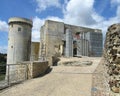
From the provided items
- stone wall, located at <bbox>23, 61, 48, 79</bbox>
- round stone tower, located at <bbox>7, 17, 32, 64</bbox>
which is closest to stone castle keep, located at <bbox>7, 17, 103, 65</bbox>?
Result: round stone tower, located at <bbox>7, 17, 32, 64</bbox>

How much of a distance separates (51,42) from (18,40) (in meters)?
5.50

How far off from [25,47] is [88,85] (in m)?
14.7

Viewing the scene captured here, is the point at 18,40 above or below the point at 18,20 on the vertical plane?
below

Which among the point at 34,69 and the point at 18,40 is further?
the point at 18,40

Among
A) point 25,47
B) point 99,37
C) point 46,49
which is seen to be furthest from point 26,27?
point 99,37

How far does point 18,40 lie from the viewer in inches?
836

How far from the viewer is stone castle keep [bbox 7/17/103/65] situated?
21.2 metres

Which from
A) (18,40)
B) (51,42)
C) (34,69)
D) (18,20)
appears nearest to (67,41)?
(51,42)

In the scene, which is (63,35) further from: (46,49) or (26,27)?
(26,27)

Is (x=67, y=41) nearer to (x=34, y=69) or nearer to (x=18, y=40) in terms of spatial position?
(x=18, y=40)

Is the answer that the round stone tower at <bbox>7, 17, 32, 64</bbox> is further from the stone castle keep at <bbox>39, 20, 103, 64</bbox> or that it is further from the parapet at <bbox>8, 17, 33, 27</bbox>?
the stone castle keep at <bbox>39, 20, 103, 64</bbox>

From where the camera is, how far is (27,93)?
7.59 m

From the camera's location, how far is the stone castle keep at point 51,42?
69.7 feet

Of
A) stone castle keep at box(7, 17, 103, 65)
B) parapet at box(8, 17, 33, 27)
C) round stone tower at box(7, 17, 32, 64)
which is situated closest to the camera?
round stone tower at box(7, 17, 32, 64)
